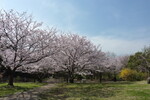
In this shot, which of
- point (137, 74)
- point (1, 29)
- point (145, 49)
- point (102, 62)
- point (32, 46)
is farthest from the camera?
point (145, 49)

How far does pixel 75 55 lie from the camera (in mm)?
28000

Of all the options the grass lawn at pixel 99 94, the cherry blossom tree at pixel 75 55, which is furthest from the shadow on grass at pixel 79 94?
the cherry blossom tree at pixel 75 55

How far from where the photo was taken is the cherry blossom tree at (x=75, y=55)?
27734 millimetres

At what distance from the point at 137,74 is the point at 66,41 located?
20.3 meters

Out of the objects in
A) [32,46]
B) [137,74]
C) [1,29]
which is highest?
[1,29]

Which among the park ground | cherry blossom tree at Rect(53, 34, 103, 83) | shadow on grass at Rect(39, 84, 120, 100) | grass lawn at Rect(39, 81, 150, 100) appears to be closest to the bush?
cherry blossom tree at Rect(53, 34, 103, 83)

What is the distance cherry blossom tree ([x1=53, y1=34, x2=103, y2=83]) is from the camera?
27.7 m

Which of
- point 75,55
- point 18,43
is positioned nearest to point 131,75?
point 75,55

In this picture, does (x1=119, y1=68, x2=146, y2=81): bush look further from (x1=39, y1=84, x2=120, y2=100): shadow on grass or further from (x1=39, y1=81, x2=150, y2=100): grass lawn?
(x1=39, y1=84, x2=120, y2=100): shadow on grass

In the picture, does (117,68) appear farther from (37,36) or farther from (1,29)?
(1,29)

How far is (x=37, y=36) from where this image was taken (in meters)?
19.9

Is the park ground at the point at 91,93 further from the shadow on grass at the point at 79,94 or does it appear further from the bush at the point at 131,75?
the bush at the point at 131,75

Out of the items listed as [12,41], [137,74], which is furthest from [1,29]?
[137,74]

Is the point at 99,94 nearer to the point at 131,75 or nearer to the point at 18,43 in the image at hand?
the point at 18,43
